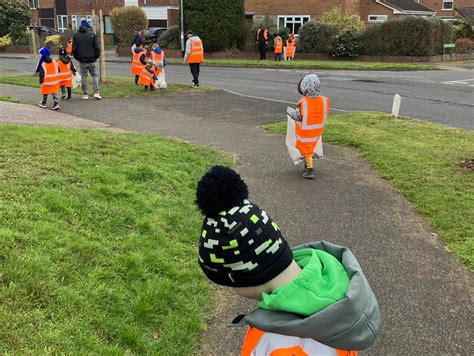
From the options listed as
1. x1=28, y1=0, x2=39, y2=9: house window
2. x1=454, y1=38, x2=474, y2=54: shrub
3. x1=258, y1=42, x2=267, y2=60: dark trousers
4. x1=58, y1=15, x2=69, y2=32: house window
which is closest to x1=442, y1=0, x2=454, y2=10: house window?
x1=454, y1=38, x2=474, y2=54: shrub

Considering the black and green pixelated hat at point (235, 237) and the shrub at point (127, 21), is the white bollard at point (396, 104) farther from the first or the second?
the shrub at point (127, 21)

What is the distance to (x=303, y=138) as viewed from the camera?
6.77m

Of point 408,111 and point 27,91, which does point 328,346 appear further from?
point 27,91

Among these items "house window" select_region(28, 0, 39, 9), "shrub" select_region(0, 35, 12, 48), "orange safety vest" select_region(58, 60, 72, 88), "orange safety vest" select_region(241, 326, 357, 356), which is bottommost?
"orange safety vest" select_region(241, 326, 357, 356)

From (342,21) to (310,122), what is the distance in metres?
28.5

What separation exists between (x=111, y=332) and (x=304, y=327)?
64.1 inches

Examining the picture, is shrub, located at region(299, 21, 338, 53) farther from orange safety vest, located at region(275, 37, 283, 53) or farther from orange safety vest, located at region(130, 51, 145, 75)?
orange safety vest, located at region(130, 51, 145, 75)

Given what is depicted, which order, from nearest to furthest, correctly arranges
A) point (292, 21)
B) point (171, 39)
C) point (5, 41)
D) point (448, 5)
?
point (171, 39)
point (292, 21)
point (5, 41)
point (448, 5)

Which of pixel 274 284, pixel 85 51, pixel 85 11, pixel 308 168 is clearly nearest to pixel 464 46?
pixel 85 51

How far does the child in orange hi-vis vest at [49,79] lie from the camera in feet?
37.6

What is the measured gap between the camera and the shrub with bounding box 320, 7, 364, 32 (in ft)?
104

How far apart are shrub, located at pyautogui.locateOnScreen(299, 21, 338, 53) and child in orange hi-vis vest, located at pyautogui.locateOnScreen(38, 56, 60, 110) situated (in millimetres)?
22725

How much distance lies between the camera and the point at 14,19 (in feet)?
134

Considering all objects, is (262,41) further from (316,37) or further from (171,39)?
(171,39)
